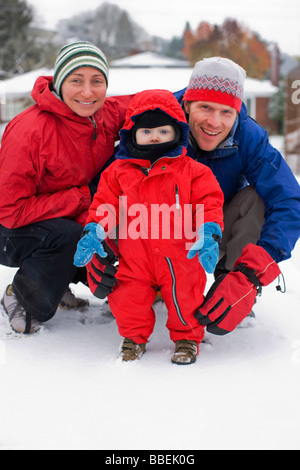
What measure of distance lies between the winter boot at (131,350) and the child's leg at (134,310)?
2 cm

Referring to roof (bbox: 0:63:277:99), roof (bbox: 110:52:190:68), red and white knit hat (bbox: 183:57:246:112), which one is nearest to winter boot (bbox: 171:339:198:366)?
red and white knit hat (bbox: 183:57:246:112)

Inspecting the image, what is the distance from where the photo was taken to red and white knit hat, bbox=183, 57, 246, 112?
84.7 inches

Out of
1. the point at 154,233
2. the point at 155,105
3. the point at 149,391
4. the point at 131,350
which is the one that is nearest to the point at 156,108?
the point at 155,105

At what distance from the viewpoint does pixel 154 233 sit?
6.51ft

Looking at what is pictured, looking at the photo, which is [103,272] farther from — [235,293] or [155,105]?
[155,105]

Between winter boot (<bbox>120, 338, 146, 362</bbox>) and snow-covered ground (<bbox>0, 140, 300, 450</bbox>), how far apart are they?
0.04m

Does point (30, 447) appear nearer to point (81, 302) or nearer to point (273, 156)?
point (81, 302)

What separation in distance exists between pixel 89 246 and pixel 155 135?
1.74 ft

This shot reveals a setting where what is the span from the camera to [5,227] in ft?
7.47

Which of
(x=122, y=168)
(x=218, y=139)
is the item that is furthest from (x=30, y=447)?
(x=218, y=139)

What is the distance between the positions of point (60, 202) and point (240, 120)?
0.93 m

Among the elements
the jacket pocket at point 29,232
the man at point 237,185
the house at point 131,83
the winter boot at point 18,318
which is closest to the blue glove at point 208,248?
the man at point 237,185

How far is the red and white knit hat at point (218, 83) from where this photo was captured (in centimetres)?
215

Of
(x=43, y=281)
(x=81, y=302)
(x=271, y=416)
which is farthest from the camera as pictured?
(x=81, y=302)
